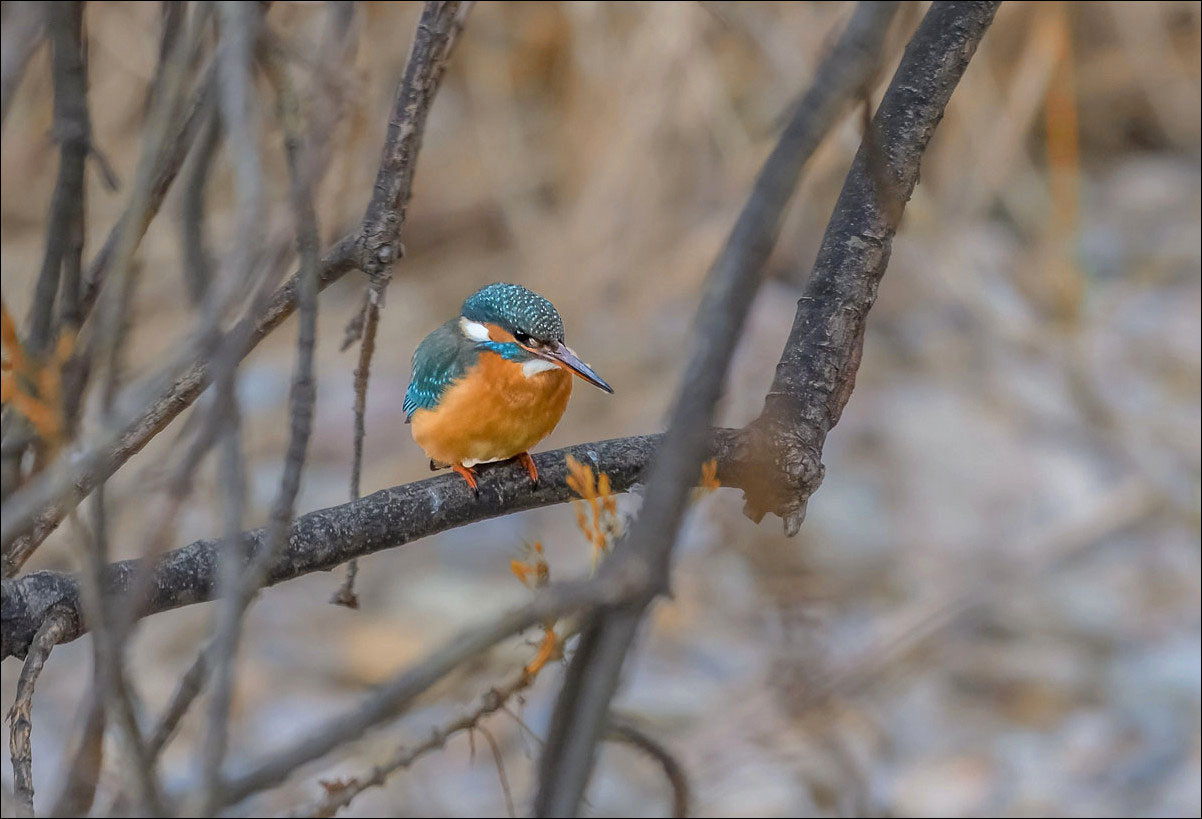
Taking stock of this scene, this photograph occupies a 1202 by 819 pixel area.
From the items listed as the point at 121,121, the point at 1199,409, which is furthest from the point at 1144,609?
the point at 121,121

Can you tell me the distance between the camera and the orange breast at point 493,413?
1243 millimetres

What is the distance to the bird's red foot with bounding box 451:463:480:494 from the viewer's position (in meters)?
1.23

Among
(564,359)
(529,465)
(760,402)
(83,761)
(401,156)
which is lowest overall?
(83,761)

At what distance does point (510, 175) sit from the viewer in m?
4.60

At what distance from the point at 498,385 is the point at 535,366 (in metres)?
0.05

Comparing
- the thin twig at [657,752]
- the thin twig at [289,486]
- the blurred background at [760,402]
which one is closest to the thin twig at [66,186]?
the thin twig at [289,486]

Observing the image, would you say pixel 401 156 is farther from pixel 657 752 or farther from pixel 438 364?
pixel 657 752

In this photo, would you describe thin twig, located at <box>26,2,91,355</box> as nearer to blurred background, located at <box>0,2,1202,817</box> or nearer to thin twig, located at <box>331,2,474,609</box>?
thin twig, located at <box>331,2,474,609</box>

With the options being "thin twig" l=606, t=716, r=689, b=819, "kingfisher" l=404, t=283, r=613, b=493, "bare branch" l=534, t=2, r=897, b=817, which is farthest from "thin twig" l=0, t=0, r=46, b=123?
"thin twig" l=606, t=716, r=689, b=819

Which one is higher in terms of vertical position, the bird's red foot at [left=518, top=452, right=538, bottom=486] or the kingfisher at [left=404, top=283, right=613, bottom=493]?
the kingfisher at [left=404, top=283, right=613, bottom=493]

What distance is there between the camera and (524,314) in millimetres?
1311

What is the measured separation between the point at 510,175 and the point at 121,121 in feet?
4.52

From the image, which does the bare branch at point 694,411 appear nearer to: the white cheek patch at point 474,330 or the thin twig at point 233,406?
the thin twig at point 233,406

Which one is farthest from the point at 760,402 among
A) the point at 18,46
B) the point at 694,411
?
the point at 694,411
